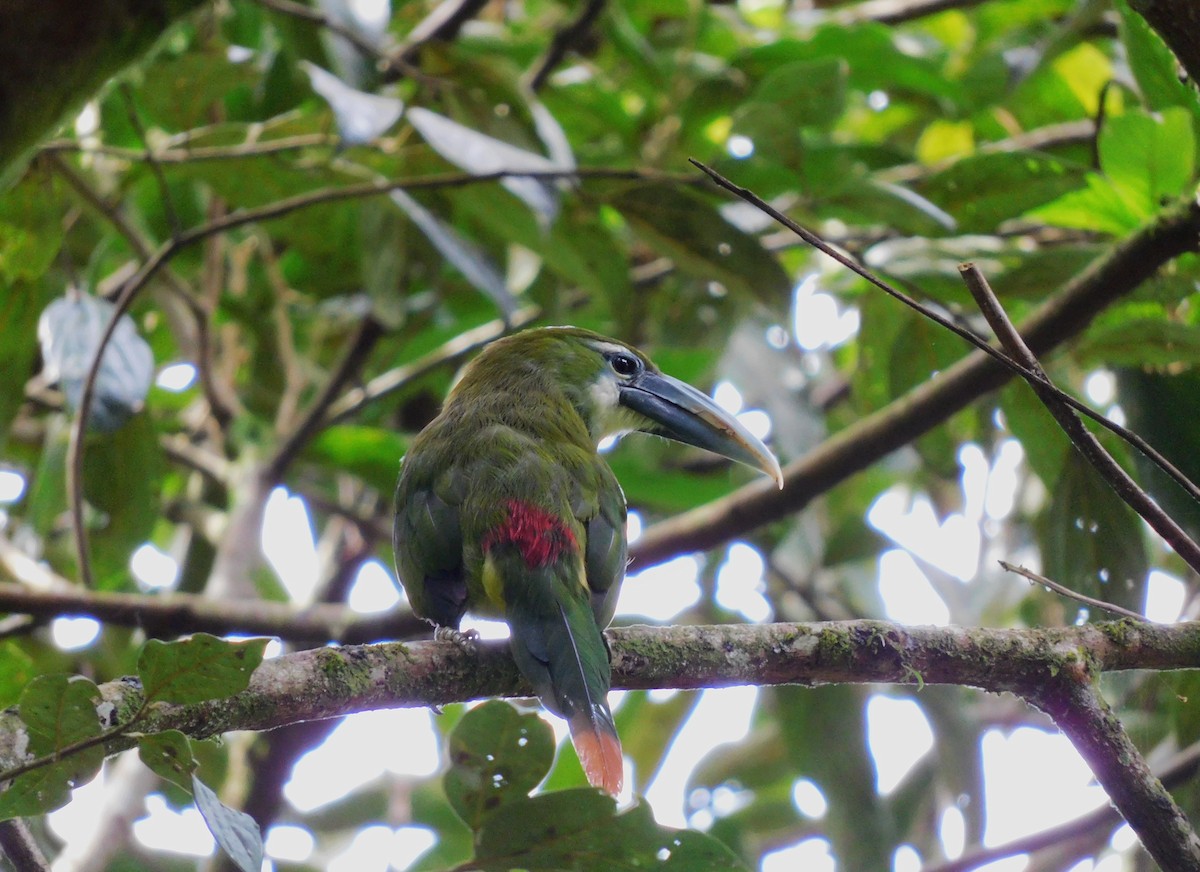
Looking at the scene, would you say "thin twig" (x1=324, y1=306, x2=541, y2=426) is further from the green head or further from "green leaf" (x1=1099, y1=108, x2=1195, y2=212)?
"green leaf" (x1=1099, y1=108, x2=1195, y2=212)

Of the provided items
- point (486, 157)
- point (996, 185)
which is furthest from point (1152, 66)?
point (486, 157)

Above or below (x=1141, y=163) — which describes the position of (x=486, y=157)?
above

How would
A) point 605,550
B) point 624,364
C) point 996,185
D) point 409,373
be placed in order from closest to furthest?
1. point 605,550
2. point 996,185
3. point 624,364
4. point 409,373

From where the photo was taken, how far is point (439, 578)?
269cm

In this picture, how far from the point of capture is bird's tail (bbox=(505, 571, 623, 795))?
2.23 meters

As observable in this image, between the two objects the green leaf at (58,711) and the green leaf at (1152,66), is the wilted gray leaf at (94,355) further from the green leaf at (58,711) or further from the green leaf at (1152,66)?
the green leaf at (1152,66)

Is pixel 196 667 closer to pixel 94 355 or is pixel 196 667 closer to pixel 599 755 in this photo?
pixel 599 755

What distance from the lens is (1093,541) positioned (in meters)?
2.86

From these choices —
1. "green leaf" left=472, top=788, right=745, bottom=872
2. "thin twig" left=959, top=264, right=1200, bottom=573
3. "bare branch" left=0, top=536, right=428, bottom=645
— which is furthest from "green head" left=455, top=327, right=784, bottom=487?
"thin twig" left=959, top=264, right=1200, bottom=573

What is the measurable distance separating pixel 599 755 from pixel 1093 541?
133 cm

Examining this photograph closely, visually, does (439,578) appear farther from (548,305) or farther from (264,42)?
(264,42)

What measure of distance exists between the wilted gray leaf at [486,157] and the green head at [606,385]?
1.73 ft

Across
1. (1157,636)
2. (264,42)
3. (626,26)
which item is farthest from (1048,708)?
(264,42)

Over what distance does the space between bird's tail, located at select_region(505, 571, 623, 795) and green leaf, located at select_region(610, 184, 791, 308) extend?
1390 mm
